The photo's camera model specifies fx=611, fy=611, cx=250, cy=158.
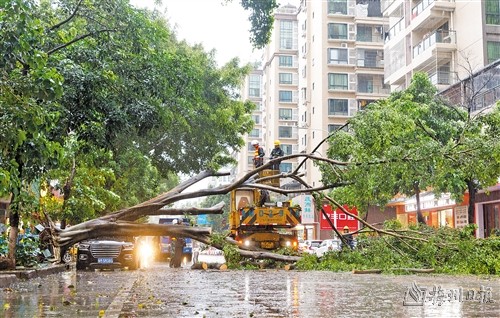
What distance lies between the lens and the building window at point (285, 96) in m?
86.2

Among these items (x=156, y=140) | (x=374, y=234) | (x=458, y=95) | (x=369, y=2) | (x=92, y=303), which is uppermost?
(x=369, y=2)

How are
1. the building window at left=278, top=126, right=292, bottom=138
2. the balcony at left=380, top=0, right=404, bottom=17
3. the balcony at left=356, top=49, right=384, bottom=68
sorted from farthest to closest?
the building window at left=278, top=126, right=292, bottom=138 → the balcony at left=356, top=49, right=384, bottom=68 → the balcony at left=380, top=0, right=404, bottom=17

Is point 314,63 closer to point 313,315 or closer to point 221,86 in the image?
point 221,86

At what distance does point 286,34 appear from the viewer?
3442 inches

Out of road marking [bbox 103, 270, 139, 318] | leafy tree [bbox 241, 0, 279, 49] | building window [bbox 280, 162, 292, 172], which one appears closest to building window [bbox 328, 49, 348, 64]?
building window [bbox 280, 162, 292, 172]

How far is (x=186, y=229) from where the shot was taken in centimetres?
1978

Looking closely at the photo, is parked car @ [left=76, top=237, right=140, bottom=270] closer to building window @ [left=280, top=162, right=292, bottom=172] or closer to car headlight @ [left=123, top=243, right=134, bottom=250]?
car headlight @ [left=123, top=243, right=134, bottom=250]

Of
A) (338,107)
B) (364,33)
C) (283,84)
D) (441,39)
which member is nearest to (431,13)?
(441,39)

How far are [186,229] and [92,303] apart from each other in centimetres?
1027

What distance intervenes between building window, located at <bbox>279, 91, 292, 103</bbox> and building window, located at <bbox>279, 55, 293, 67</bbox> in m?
4.14

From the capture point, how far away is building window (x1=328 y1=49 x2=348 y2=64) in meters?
59.2

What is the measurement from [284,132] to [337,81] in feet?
83.6

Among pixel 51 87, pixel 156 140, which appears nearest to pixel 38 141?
pixel 51 87

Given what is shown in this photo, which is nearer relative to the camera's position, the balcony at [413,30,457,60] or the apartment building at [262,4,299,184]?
the balcony at [413,30,457,60]
